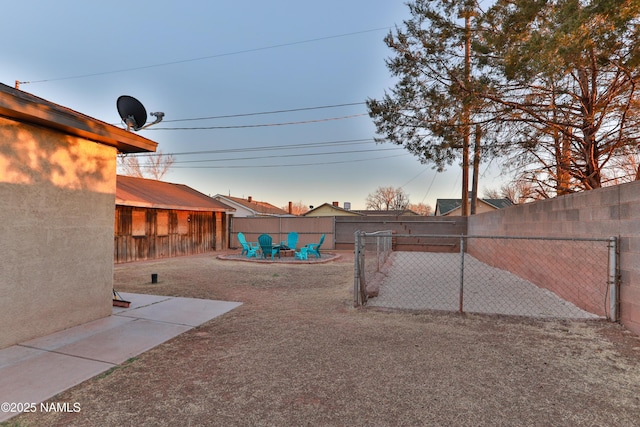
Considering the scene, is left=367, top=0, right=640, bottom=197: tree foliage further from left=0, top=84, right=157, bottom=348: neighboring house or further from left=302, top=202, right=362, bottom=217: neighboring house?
left=302, top=202, right=362, bottom=217: neighboring house

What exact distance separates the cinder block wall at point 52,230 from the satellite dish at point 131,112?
53 cm

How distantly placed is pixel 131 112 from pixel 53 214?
1848 mm

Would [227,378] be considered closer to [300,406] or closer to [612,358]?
[300,406]

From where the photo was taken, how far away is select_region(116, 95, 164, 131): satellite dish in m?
4.75

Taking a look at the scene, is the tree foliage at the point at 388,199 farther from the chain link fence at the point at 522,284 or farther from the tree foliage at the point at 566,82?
the tree foliage at the point at 566,82

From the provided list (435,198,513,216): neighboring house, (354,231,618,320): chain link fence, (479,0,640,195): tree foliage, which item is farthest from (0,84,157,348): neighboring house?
(435,198,513,216): neighboring house

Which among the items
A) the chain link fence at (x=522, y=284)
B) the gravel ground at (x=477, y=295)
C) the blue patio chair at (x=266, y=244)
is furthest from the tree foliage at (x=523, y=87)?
the blue patio chair at (x=266, y=244)

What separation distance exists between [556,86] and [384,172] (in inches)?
905

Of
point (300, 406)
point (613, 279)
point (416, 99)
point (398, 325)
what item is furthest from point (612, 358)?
point (416, 99)

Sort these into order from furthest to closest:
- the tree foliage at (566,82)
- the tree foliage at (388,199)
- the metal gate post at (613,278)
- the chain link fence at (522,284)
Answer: the tree foliage at (388,199) → the chain link fence at (522,284) → the tree foliage at (566,82) → the metal gate post at (613,278)

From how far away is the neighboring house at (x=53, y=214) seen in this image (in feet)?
10.9

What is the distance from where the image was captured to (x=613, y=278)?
4.15m

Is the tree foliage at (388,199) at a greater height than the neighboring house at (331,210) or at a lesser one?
greater

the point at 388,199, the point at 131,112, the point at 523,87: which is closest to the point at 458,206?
the point at 388,199
